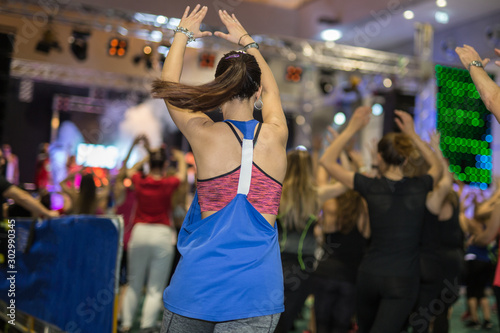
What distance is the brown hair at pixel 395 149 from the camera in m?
3.05

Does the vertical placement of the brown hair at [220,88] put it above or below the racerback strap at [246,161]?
above

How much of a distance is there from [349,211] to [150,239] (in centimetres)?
191

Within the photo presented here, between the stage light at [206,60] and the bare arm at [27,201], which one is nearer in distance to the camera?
the bare arm at [27,201]

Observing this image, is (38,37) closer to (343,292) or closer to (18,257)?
(18,257)

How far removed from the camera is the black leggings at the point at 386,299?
281 centimetres

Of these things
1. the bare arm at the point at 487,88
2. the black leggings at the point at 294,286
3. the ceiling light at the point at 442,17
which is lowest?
the black leggings at the point at 294,286

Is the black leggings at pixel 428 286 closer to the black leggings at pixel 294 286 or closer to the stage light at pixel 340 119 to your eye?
the black leggings at pixel 294 286

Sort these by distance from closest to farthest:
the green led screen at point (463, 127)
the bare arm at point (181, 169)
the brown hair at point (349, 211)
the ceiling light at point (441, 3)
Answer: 1. the brown hair at point (349, 211)
2. the bare arm at point (181, 169)
3. the ceiling light at point (441, 3)
4. the green led screen at point (463, 127)

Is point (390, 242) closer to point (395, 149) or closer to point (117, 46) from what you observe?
point (395, 149)

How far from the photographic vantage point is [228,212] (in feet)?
5.25

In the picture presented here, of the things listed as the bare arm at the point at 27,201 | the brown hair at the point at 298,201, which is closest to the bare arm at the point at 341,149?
the brown hair at the point at 298,201

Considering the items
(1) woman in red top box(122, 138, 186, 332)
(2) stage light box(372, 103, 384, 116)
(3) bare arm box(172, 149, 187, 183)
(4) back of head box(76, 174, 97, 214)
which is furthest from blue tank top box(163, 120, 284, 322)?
(2) stage light box(372, 103, 384, 116)

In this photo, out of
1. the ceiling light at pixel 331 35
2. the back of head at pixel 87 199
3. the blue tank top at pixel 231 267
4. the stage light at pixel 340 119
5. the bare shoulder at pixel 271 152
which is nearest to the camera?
the blue tank top at pixel 231 267

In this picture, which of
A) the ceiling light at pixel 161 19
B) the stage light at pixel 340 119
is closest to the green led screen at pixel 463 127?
the stage light at pixel 340 119
